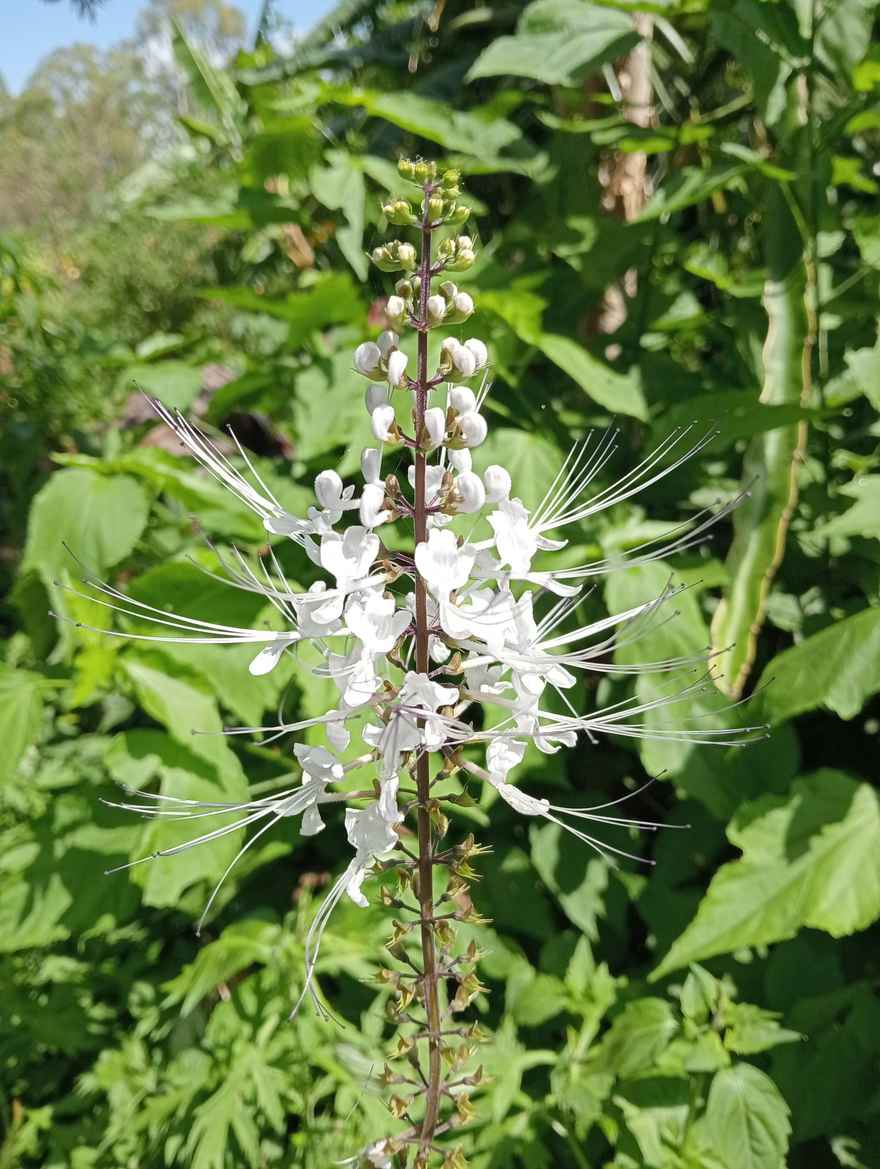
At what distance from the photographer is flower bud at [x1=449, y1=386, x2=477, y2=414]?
94 cm

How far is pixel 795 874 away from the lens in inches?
62.3

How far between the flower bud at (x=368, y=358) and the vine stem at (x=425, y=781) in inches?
2.6

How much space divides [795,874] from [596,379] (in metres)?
1.05

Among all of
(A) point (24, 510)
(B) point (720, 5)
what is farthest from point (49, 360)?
(B) point (720, 5)

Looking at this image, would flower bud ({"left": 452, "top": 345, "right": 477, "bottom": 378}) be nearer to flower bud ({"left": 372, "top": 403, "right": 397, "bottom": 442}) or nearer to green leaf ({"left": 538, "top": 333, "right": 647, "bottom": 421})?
flower bud ({"left": 372, "top": 403, "right": 397, "bottom": 442})

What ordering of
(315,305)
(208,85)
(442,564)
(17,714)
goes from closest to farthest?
(442,564), (17,714), (315,305), (208,85)

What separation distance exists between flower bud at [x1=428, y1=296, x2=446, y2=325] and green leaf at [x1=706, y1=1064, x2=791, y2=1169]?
129 centimetres

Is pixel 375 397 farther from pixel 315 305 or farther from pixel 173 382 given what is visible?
pixel 173 382

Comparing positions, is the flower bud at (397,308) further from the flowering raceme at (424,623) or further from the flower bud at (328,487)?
the flower bud at (328,487)

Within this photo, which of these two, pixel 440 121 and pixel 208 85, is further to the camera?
pixel 208 85

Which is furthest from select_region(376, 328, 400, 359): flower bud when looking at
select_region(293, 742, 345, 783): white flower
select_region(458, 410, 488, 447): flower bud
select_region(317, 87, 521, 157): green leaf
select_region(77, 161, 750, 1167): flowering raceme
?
select_region(317, 87, 521, 157): green leaf

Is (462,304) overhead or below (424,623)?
overhead

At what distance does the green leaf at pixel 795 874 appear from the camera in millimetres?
1501

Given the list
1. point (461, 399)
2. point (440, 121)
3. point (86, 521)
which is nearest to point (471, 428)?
point (461, 399)
